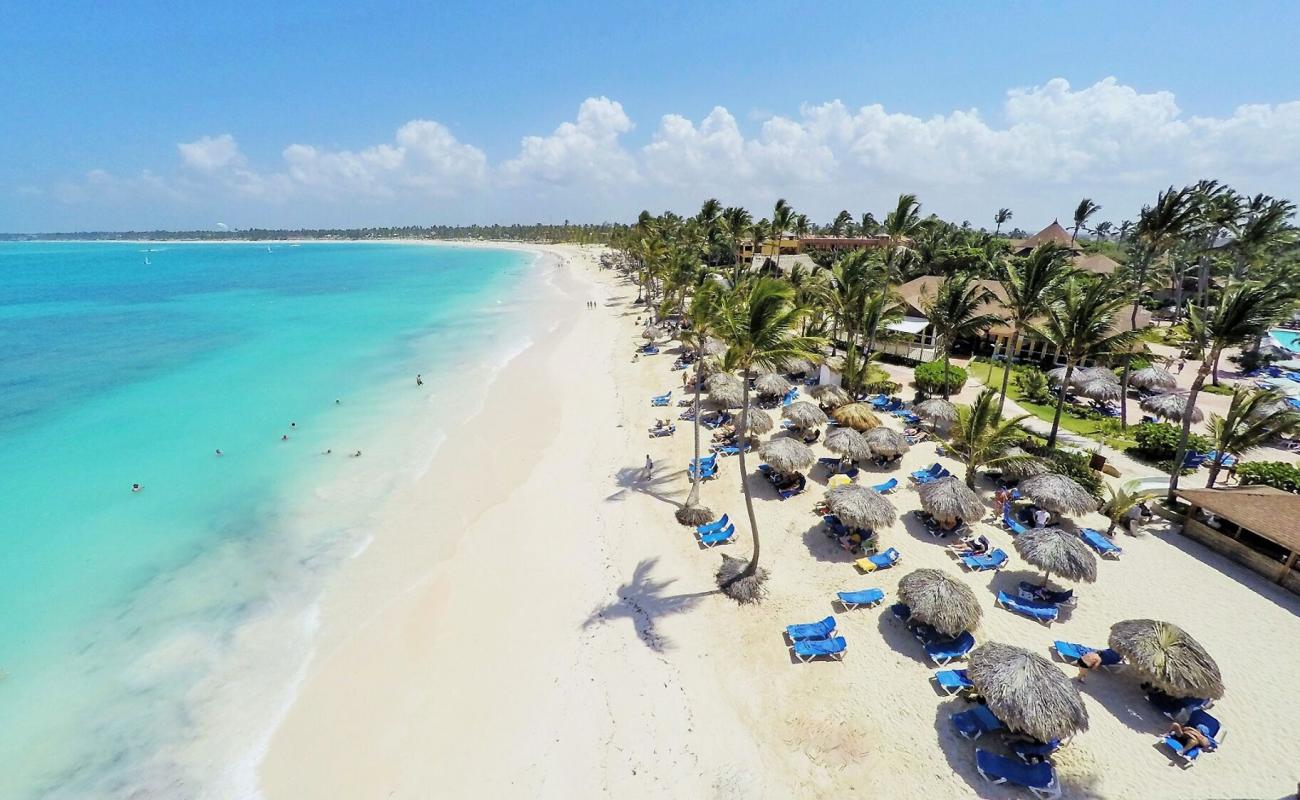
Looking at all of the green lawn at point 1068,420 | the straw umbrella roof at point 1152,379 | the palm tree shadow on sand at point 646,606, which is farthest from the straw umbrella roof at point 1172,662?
the straw umbrella roof at point 1152,379

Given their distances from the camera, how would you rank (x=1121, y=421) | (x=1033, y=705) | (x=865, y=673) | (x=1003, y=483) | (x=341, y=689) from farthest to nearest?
(x=1121, y=421), (x=1003, y=483), (x=341, y=689), (x=865, y=673), (x=1033, y=705)

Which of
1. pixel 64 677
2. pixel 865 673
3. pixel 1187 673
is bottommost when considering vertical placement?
pixel 64 677

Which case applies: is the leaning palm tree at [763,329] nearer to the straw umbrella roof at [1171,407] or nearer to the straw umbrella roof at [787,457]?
the straw umbrella roof at [787,457]

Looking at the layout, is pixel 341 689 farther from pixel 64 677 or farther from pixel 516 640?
pixel 64 677

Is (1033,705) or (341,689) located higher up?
(1033,705)

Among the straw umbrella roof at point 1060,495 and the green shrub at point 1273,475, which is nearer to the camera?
the straw umbrella roof at point 1060,495

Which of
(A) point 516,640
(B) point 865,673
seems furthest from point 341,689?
(B) point 865,673
